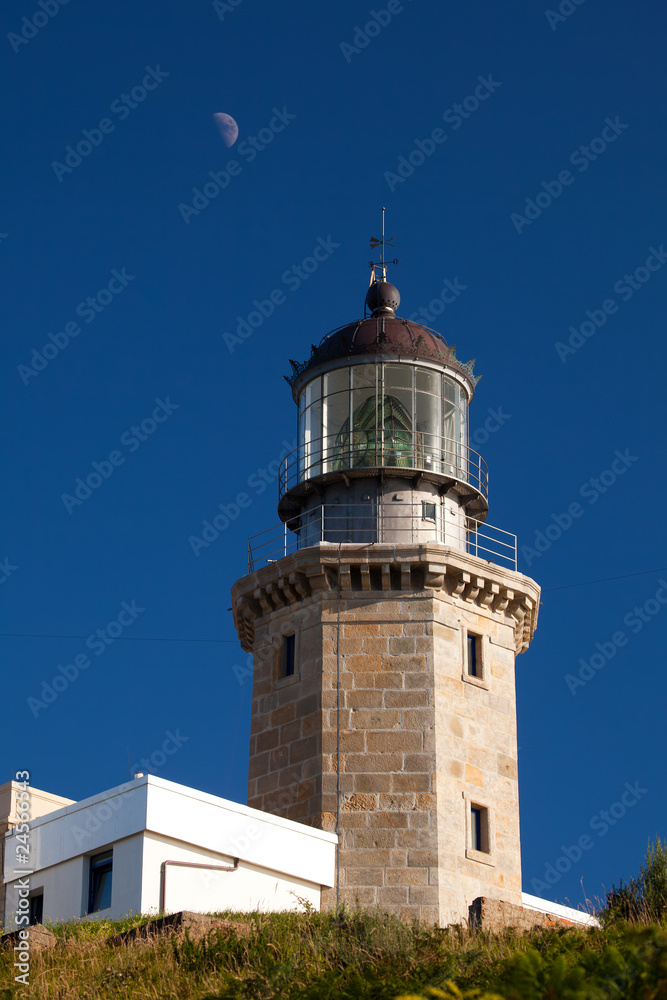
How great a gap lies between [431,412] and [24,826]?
10507 millimetres

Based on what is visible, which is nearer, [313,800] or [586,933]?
[586,933]

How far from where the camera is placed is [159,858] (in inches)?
810

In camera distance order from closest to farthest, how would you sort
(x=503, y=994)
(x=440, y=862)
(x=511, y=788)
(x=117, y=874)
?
1. (x=503, y=994)
2. (x=117, y=874)
3. (x=440, y=862)
4. (x=511, y=788)

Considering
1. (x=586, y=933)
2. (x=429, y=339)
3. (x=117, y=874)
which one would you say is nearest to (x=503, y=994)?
(x=586, y=933)

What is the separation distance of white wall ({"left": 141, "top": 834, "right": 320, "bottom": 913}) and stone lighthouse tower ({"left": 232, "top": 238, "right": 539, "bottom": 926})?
798mm

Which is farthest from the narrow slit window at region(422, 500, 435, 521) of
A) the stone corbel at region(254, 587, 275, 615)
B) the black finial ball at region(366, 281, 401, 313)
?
the black finial ball at region(366, 281, 401, 313)

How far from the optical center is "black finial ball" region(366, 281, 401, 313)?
27781 mm

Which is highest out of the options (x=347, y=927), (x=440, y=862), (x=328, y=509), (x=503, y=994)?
(x=328, y=509)

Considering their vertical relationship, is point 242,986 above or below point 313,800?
below

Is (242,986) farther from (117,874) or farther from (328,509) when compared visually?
(328,509)

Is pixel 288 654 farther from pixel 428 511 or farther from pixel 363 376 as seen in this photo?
pixel 363 376

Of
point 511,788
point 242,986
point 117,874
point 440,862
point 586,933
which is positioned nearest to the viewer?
point 242,986

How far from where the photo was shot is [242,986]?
13688 millimetres

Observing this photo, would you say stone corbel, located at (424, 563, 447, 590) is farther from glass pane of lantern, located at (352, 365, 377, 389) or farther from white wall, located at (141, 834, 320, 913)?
white wall, located at (141, 834, 320, 913)
